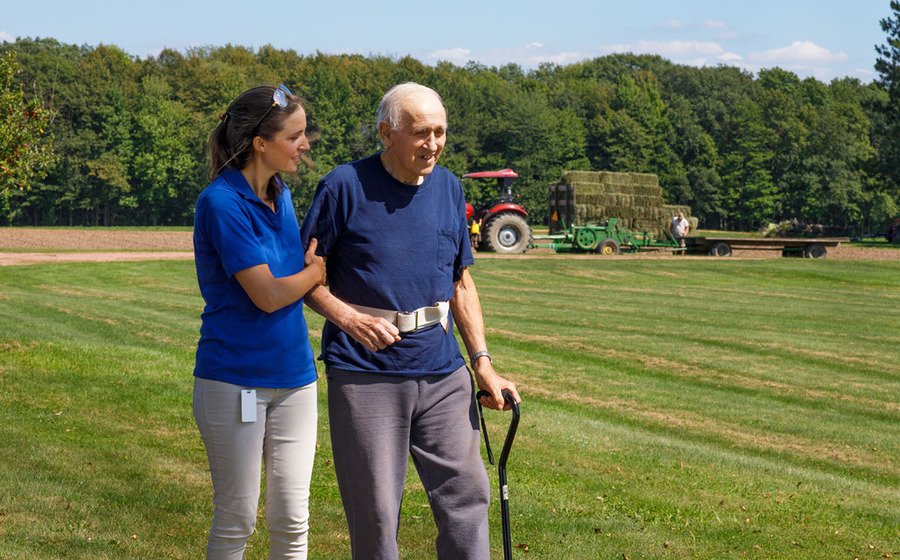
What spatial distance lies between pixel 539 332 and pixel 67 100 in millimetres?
69272

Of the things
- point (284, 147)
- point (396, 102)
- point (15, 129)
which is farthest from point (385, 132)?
point (15, 129)

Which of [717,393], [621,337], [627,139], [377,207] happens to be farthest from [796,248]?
[627,139]

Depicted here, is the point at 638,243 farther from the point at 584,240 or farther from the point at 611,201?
the point at 611,201

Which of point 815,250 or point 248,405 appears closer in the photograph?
point 248,405

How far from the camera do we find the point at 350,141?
3440 inches

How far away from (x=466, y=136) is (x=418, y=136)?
8597cm

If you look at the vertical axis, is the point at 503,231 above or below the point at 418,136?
below

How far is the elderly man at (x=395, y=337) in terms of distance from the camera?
151 inches

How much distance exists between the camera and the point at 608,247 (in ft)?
118

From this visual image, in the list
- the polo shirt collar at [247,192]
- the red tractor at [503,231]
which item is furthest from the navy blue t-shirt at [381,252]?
the red tractor at [503,231]

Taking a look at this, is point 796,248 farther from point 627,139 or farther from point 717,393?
point 627,139

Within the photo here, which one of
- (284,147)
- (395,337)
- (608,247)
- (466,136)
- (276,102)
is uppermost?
(466,136)

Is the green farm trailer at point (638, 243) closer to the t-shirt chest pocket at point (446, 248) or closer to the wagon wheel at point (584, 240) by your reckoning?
the wagon wheel at point (584, 240)

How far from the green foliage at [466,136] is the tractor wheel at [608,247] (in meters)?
37.2
